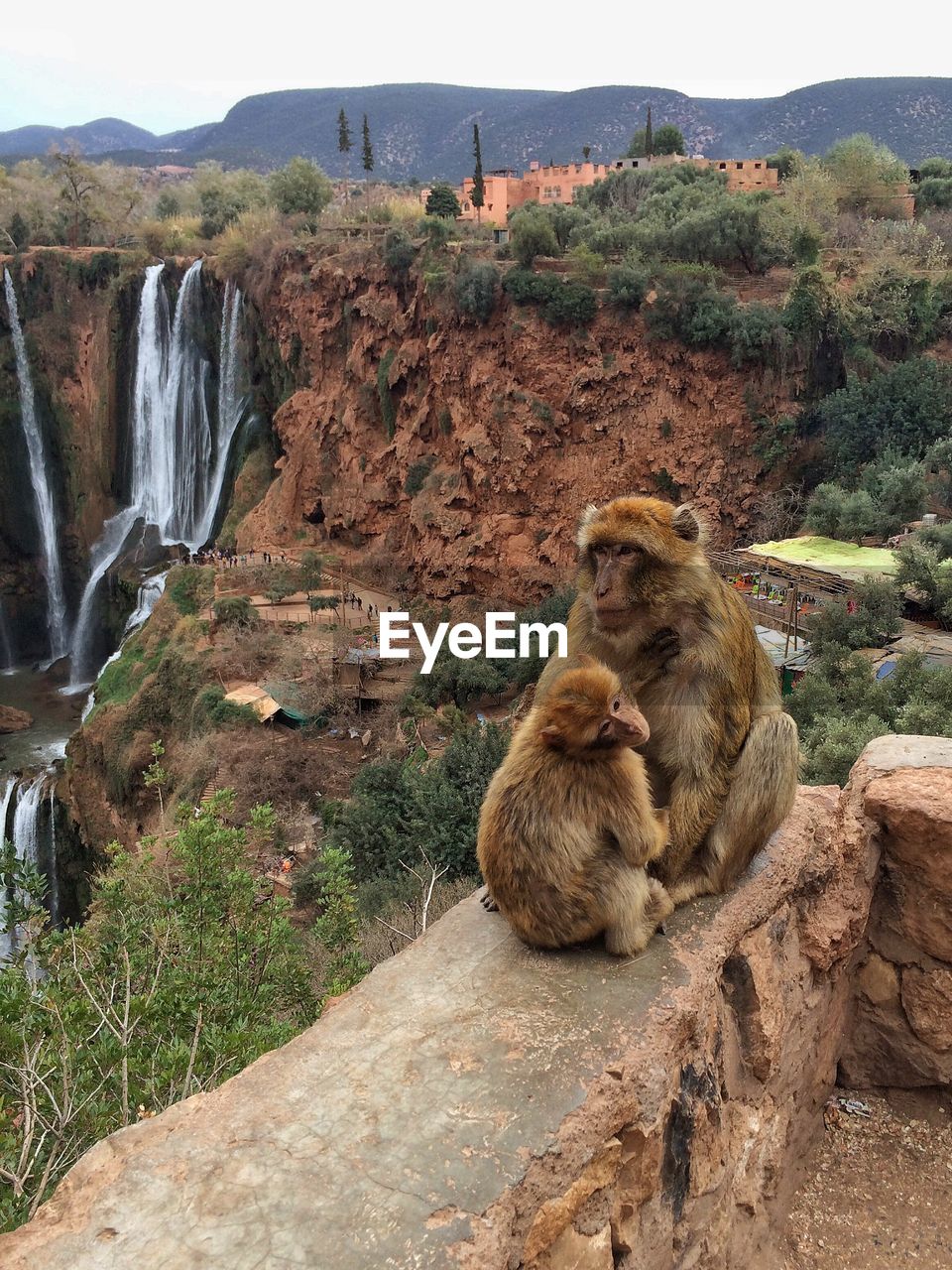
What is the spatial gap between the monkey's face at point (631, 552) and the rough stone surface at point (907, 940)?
1.80 m

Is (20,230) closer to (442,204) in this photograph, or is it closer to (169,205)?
(169,205)

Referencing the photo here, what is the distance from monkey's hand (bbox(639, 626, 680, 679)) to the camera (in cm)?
345

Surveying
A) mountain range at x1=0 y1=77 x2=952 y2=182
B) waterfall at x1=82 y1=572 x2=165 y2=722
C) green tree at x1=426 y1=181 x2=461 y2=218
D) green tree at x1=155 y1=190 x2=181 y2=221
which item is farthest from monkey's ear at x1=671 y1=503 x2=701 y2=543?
mountain range at x1=0 y1=77 x2=952 y2=182

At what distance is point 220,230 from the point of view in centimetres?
4094

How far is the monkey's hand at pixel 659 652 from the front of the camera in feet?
11.3

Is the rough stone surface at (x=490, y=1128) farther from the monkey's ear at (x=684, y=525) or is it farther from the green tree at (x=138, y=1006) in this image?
the monkey's ear at (x=684, y=525)

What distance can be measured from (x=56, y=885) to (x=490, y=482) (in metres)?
14.4

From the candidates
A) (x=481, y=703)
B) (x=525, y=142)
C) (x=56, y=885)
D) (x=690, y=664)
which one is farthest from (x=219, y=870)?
(x=525, y=142)

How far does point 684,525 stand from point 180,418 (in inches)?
1340

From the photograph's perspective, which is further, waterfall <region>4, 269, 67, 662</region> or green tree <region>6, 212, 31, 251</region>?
green tree <region>6, 212, 31, 251</region>

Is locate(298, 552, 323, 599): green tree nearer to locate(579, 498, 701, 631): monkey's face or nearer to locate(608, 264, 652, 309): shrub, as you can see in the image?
locate(608, 264, 652, 309): shrub

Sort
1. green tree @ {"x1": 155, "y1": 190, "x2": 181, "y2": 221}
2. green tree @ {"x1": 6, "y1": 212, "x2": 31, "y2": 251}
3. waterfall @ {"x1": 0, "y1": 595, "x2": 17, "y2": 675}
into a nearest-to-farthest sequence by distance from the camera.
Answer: waterfall @ {"x1": 0, "y1": 595, "x2": 17, "y2": 675} < green tree @ {"x1": 6, "y1": 212, "x2": 31, "y2": 251} < green tree @ {"x1": 155, "y1": 190, "x2": 181, "y2": 221}

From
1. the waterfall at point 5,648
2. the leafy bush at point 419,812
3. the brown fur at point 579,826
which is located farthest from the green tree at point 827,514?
the waterfall at point 5,648

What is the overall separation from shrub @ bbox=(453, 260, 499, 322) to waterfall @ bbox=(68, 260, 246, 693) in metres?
11.6
